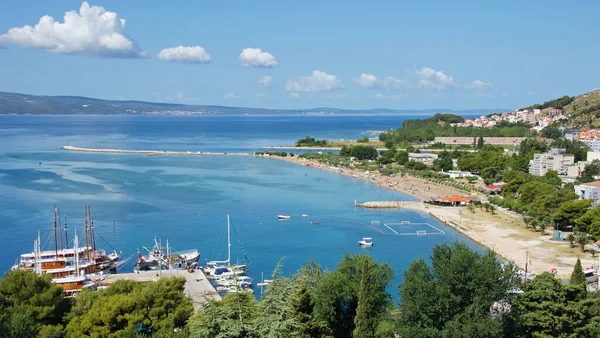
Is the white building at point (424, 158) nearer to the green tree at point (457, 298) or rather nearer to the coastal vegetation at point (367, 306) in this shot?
the coastal vegetation at point (367, 306)

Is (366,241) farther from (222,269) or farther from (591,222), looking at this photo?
(591,222)

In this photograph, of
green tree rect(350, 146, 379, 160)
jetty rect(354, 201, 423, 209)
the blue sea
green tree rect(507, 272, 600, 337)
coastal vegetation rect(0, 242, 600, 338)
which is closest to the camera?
coastal vegetation rect(0, 242, 600, 338)

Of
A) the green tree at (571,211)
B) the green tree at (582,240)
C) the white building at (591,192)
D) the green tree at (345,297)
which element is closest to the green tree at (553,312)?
the green tree at (345,297)

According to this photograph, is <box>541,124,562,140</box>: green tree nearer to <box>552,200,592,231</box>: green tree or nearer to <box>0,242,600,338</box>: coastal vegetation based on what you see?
<box>552,200,592,231</box>: green tree

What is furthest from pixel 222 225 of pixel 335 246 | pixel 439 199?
pixel 439 199

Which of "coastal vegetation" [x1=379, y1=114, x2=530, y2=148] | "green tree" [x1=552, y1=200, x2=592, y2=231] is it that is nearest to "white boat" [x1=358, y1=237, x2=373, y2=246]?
"green tree" [x1=552, y1=200, x2=592, y2=231]

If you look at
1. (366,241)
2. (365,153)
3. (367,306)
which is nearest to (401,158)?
(365,153)
